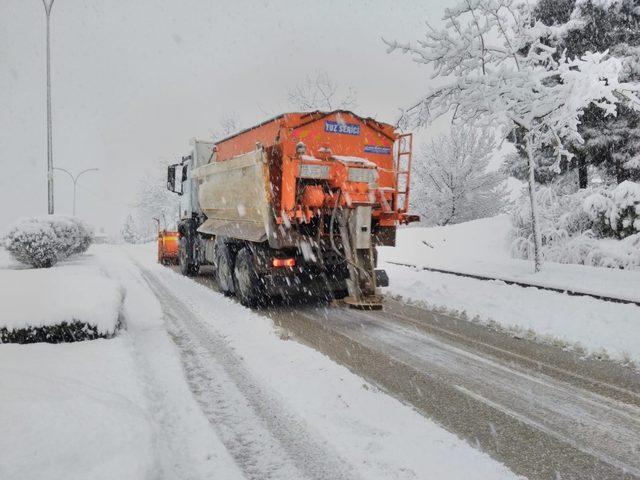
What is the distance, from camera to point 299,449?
11.4 ft

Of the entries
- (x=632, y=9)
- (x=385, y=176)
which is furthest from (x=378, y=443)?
(x=632, y=9)

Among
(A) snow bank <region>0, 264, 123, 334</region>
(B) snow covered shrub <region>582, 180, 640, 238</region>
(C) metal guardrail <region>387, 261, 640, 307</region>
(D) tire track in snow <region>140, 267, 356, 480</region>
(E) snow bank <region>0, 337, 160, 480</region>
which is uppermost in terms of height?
(B) snow covered shrub <region>582, 180, 640, 238</region>

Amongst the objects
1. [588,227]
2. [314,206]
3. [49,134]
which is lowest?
[588,227]

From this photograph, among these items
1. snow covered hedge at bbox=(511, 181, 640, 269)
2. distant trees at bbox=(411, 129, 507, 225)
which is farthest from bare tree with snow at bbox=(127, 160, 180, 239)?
snow covered hedge at bbox=(511, 181, 640, 269)

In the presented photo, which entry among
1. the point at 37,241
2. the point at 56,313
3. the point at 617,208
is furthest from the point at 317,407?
the point at 37,241

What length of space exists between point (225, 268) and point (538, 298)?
627 centimetres

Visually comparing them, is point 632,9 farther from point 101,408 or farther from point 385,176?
point 101,408

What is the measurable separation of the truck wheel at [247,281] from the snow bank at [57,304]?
2.37 meters

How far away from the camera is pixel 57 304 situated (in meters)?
5.60

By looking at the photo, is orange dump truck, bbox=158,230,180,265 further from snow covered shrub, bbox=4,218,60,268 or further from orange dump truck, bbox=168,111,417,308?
orange dump truck, bbox=168,111,417,308

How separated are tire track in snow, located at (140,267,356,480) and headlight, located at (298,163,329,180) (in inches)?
124

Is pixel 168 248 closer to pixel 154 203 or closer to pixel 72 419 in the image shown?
pixel 72 419

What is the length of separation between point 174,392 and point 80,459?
1.69 meters

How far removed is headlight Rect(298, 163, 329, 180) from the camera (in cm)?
792
